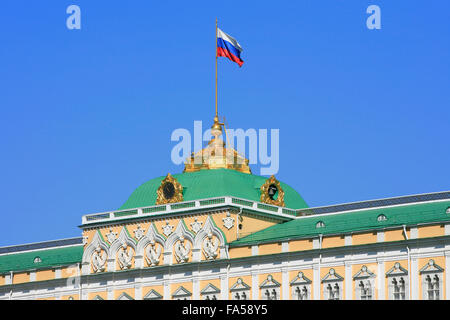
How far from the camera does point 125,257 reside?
123250 mm

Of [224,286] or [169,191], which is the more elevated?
[169,191]

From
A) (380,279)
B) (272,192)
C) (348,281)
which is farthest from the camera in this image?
(272,192)

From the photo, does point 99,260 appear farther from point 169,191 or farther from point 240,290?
point 240,290

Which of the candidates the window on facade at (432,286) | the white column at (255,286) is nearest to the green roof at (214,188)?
the white column at (255,286)

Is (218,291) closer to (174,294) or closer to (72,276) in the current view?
(174,294)

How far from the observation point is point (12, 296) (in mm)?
130500

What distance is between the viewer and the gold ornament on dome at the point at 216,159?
12569 cm

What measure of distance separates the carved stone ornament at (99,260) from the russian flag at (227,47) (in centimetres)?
2193

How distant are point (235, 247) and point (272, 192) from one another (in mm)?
9017

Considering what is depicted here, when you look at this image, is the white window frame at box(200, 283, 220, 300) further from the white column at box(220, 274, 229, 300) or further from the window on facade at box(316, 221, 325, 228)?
the window on facade at box(316, 221, 325, 228)

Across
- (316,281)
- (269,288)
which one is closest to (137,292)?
(269,288)

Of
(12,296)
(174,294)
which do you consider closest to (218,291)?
(174,294)

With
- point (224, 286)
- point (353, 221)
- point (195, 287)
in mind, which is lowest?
point (224, 286)

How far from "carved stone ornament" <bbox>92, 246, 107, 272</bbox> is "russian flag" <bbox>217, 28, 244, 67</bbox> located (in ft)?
71.9
